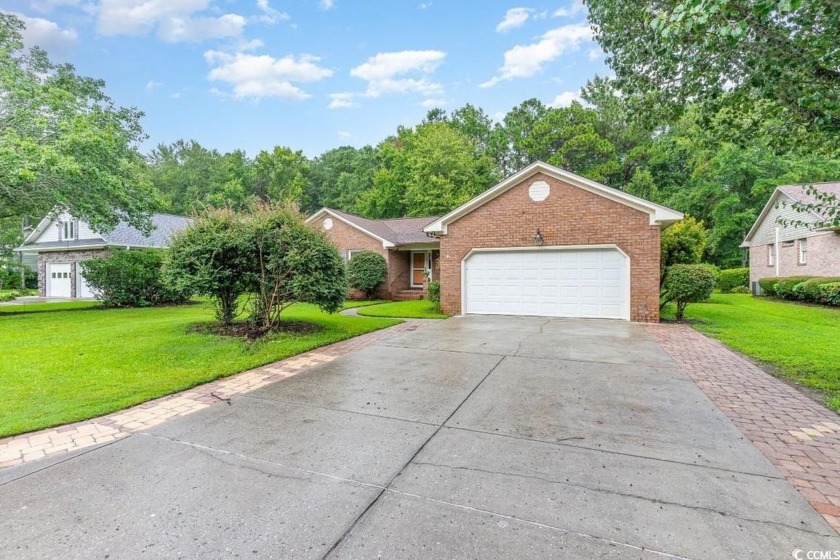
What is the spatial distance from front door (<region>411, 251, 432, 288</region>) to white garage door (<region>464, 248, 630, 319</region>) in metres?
6.65

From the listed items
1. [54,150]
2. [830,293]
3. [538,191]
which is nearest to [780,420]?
[538,191]

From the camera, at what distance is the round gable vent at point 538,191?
1155 cm

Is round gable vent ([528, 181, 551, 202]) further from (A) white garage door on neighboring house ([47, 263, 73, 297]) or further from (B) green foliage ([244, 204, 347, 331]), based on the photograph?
(A) white garage door on neighboring house ([47, 263, 73, 297])

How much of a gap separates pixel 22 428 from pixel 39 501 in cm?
174

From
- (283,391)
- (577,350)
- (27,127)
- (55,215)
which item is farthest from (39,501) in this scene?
(55,215)

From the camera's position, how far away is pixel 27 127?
12.0 meters

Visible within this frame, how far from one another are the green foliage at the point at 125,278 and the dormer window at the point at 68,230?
362 inches

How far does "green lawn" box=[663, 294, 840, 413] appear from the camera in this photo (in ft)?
18.2

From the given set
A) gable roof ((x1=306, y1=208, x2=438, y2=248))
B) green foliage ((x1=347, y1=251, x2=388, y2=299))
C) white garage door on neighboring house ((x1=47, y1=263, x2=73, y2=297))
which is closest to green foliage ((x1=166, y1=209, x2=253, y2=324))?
green foliage ((x1=347, y1=251, x2=388, y2=299))

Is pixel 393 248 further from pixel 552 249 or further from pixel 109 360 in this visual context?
pixel 109 360

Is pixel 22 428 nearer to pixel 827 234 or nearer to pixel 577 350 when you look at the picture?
pixel 577 350

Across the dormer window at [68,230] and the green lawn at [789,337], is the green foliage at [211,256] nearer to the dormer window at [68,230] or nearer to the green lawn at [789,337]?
the green lawn at [789,337]

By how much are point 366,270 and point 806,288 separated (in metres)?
17.3

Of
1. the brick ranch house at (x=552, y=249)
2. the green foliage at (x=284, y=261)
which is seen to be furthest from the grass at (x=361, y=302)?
the green foliage at (x=284, y=261)
